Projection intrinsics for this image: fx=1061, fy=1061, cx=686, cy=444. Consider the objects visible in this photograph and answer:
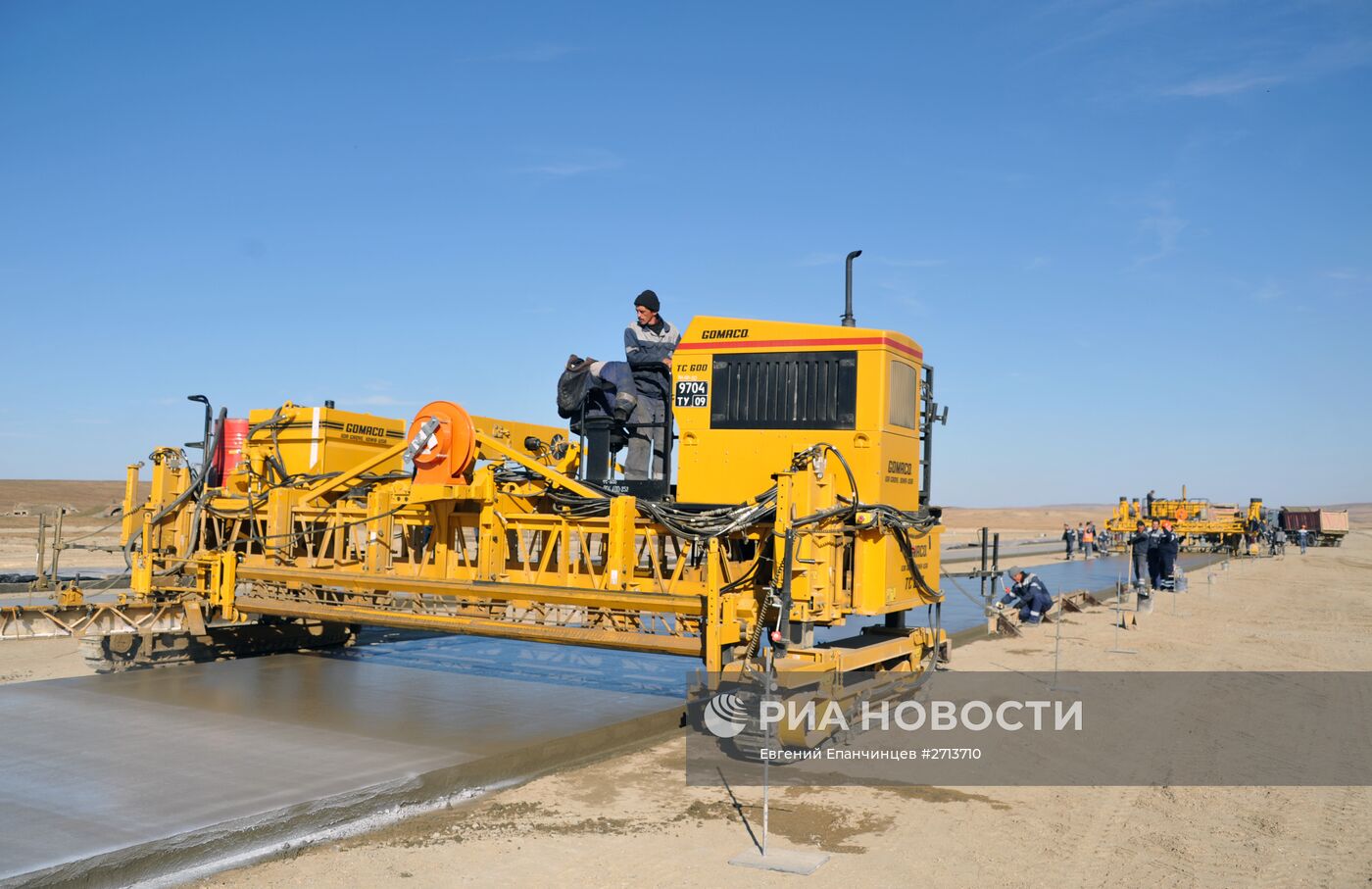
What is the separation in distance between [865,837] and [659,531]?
11.0 feet

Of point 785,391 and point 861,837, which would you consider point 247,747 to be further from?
point 785,391

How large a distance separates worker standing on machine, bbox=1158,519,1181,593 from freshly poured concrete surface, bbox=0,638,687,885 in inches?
693

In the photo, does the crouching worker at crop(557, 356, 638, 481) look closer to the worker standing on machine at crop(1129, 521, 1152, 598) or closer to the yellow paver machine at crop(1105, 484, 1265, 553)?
the worker standing on machine at crop(1129, 521, 1152, 598)

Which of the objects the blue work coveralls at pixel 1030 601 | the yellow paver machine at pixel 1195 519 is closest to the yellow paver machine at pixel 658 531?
the blue work coveralls at pixel 1030 601

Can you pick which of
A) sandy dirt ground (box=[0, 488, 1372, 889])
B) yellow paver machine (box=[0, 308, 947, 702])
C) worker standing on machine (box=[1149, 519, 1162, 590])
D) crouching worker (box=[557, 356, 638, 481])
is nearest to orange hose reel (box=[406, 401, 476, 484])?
yellow paver machine (box=[0, 308, 947, 702])

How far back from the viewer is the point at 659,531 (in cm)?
912

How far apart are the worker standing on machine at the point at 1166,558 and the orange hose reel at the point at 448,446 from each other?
66.5ft

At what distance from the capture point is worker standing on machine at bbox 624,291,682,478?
9922 mm

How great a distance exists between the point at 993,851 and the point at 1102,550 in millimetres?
46517

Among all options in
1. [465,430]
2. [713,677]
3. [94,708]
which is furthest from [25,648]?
[713,677]

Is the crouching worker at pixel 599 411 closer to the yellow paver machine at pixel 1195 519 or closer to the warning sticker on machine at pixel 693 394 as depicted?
the warning sticker on machine at pixel 693 394

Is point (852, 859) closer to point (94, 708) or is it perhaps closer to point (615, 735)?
point (615, 735)

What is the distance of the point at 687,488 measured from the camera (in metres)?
9.43

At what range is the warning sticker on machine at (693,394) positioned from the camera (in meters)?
9.42
